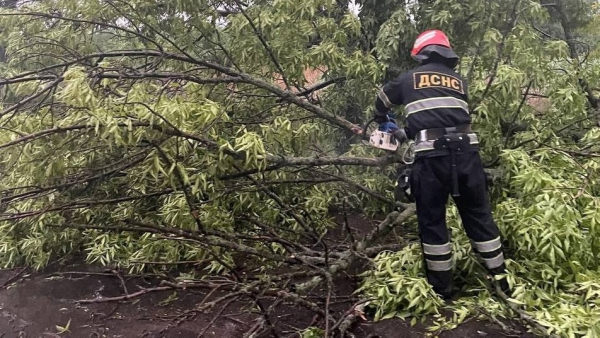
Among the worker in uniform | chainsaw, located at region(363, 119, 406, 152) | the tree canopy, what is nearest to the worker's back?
the worker in uniform

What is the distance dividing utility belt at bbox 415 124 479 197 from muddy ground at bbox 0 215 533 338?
3.01 feet

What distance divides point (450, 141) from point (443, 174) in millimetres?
203

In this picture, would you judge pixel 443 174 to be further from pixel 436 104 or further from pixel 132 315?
pixel 132 315

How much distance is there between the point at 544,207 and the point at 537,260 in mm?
321

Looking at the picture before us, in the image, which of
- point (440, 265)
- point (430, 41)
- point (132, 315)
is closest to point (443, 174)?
point (440, 265)

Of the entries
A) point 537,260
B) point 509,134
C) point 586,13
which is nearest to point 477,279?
point 537,260

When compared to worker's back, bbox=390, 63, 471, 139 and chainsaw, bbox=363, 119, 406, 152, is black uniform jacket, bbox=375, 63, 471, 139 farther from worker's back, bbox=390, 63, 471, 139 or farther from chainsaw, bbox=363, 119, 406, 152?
chainsaw, bbox=363, 119, 406, 152

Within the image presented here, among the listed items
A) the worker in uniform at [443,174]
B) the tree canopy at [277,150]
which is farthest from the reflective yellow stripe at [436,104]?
the tree canopy at [277,150]

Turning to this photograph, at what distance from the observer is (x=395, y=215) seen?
4.08 m

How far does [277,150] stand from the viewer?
4.33 m

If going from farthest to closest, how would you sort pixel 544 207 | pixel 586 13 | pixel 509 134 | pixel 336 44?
pixel 586 13 → pixel 336 44 → pixel 509 134 → pixel 544 207

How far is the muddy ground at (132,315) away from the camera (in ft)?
10.5

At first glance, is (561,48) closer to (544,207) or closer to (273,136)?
(544,207)

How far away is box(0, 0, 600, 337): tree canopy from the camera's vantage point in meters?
3.21
